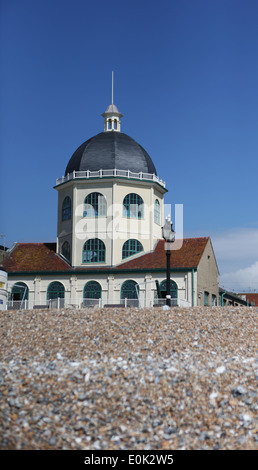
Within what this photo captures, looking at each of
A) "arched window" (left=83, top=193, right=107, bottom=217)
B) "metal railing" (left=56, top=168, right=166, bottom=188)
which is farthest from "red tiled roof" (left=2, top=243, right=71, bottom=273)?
"metal railing" (left=56, top=168, right=166, bottom=188)

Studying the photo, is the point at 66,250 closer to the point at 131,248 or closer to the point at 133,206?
the point at 131,248

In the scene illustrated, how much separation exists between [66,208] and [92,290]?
680cm

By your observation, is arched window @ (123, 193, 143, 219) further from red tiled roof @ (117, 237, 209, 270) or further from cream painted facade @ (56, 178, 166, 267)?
red tiled roof @ (117, 237, 209, 270)

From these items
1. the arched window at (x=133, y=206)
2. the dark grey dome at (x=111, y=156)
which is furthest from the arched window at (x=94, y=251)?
the dark grey dome at (x=111, y=156)

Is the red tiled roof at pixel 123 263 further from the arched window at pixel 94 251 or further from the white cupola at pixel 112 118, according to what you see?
the white cupola at pixel 112 118

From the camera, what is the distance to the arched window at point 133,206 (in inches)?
1512

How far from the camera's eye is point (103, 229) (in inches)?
1494

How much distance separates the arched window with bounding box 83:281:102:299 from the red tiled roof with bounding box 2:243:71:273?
1881mm

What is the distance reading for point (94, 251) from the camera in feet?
125

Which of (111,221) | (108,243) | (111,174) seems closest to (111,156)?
(111,174)

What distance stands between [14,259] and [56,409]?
3168 cm

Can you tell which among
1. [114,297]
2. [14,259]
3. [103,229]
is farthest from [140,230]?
[14,259]

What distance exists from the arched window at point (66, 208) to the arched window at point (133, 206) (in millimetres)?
4279

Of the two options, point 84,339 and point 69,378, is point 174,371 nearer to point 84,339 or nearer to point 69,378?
point 69,378
